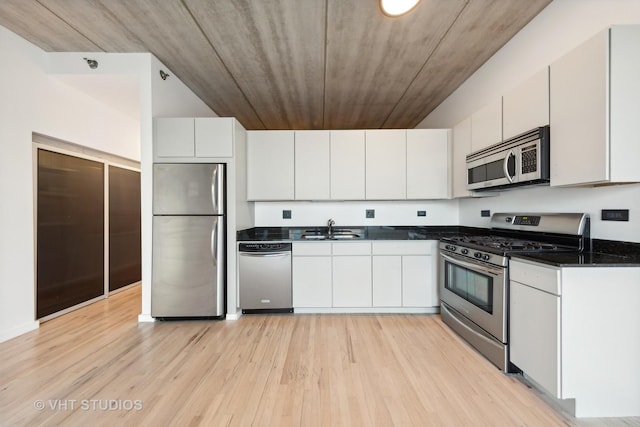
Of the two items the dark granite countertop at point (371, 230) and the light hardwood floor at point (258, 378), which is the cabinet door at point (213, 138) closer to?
the dark granite countertop at point (371, 230)

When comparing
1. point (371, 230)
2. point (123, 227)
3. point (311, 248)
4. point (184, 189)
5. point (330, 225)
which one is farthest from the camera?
point (123, 227)

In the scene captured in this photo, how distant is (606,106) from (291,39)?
2387mm

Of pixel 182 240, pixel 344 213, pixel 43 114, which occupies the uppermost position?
pixel 43 114

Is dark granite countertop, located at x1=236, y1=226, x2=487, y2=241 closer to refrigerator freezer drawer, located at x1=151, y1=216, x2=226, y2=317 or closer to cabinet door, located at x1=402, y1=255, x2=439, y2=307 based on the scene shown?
cabinet door, located at x1=402, y1=255, x2=439, y2=307

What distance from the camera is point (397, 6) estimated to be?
200 centimetres

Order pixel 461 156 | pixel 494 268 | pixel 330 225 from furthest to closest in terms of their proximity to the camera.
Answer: pixel 330 225 → pixel 461 156 → pixel 494 268

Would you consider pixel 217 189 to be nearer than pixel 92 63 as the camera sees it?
No

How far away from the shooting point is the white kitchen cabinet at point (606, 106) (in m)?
1.55

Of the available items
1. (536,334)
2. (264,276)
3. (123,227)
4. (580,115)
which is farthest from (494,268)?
(123,227)

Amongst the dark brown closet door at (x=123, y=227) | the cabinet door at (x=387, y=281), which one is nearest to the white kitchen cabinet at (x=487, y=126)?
the cabinet door at (x=387, y=281)

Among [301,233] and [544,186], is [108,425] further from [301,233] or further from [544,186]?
[544,186]

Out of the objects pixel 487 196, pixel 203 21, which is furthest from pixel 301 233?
pixel 203 21

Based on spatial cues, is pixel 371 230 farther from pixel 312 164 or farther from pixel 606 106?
pixel 606 106

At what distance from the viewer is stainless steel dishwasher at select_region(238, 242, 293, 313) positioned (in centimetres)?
319
